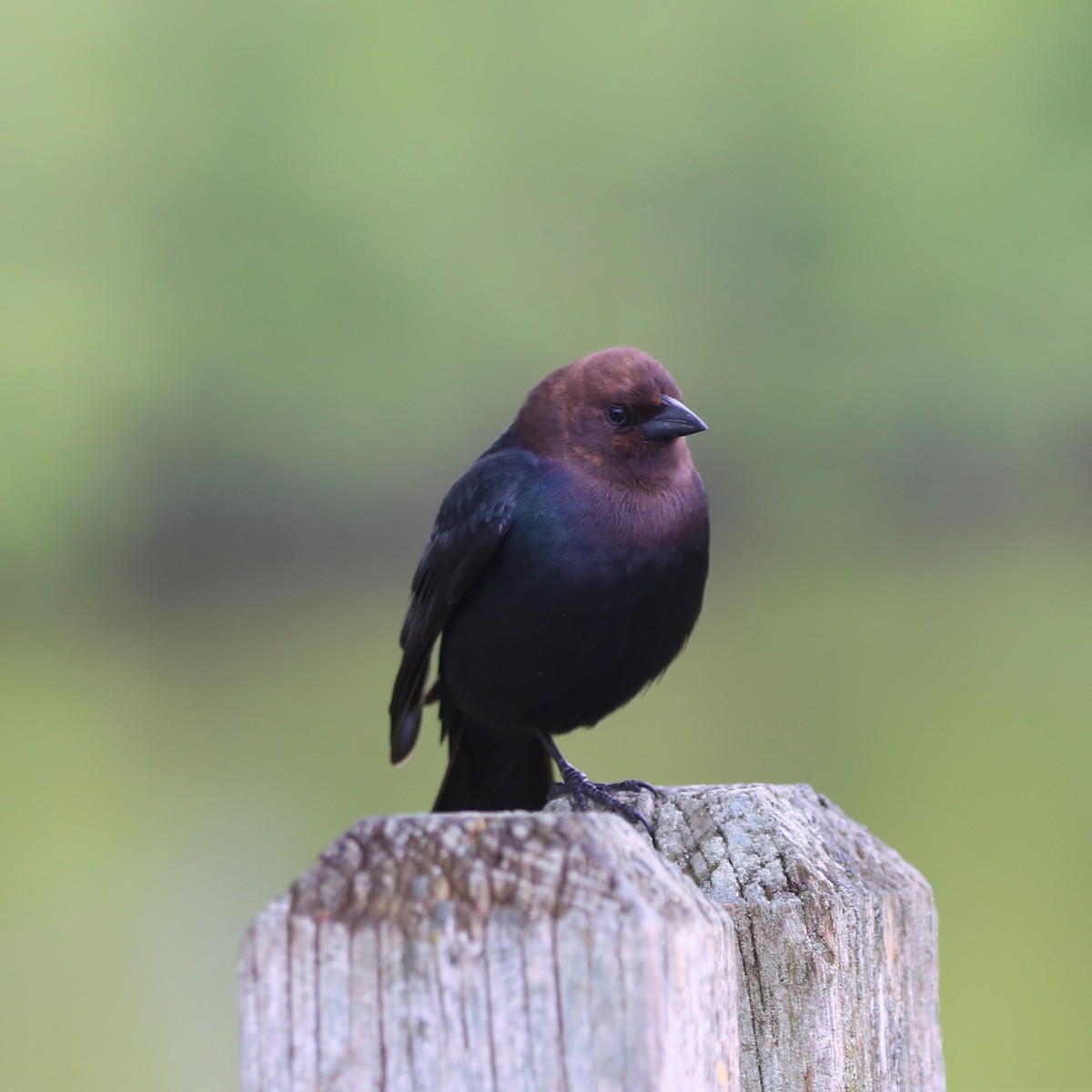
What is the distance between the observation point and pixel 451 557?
344cm

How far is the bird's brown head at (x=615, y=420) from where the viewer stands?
338 cm

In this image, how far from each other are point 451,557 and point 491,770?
52cm

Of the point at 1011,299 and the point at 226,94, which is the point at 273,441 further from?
the point at 1011,299

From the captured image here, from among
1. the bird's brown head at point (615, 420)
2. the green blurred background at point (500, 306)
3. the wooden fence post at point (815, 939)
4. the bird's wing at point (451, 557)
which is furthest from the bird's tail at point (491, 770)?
the green blurred background at point (500, 306)

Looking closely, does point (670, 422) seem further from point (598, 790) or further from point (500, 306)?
point (500, 306)

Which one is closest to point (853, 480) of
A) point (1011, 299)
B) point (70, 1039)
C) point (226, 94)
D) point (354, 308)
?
point (1011, 299)

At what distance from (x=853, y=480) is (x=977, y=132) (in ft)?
16.1

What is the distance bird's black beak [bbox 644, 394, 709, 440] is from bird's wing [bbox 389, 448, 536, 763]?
10.5 inches

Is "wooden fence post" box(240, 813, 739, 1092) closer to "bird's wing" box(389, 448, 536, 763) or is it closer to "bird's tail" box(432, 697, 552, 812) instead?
"bird's wing" box(389, 448, 536, 763)

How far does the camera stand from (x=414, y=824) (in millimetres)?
1103

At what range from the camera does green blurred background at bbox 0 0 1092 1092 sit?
17906mm

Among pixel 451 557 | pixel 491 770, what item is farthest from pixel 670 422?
pixel 491 770

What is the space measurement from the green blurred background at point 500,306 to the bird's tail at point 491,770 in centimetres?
1031

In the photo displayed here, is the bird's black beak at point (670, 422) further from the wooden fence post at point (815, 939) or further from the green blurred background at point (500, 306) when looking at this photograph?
the green blurred background at point (500, 306)
